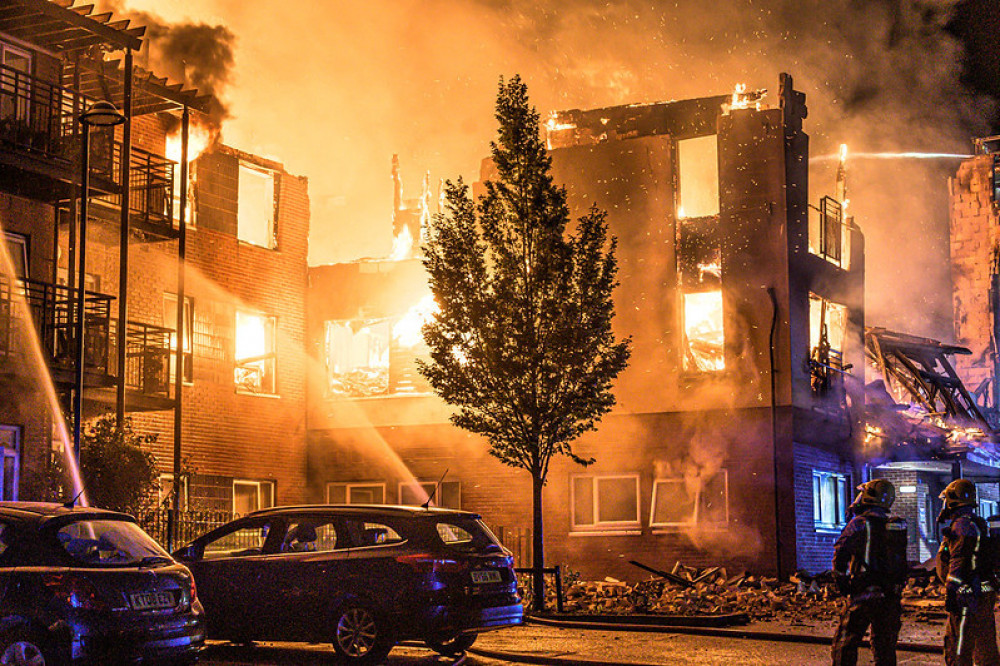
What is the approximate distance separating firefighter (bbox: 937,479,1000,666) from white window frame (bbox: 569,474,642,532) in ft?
44.2

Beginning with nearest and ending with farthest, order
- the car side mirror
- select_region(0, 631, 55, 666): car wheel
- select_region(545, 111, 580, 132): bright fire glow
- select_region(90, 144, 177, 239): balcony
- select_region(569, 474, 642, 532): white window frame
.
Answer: select_region(0, 631, 55, 666): car wheel
the car side mirror
select_region(90, 144, 177, 239): balcony
select_region(569, 474, 642, 532): white window frame
select_region(545, 111, 580, 132): bright fire glow

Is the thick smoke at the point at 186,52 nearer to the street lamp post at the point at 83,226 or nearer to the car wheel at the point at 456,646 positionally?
the street lamp post at the point at 83,226

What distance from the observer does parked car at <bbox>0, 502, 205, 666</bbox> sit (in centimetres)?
929

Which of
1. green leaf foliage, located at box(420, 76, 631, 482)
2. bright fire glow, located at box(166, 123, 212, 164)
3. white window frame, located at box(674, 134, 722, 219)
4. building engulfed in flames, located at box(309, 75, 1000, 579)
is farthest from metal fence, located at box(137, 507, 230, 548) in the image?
white window frame, located at box(674, 134, 722, 219)

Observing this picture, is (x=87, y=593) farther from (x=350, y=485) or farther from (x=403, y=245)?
(x=403, y=245)

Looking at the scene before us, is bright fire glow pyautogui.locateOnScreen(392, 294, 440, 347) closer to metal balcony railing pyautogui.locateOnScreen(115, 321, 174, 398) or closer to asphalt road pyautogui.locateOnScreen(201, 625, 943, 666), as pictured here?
metal balcony railing pyautogui.locateOnScreen(115, 321, 174, 398)

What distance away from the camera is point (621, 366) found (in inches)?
762

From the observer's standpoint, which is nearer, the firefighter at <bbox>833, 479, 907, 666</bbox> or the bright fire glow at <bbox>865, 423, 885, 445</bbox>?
the firefighter at <bbox>833, 479, 907, 666</bbox>

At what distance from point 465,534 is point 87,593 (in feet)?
14.8

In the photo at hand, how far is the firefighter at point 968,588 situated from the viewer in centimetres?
1047

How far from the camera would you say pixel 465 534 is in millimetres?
13055

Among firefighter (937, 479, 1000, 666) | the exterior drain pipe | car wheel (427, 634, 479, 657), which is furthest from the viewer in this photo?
the exterior drain pipe

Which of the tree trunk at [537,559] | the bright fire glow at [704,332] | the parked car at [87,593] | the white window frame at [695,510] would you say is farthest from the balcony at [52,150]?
the white window frame at [695,510]

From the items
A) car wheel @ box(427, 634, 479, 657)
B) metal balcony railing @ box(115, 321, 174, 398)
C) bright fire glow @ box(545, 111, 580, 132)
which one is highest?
bright fire glow @ box(545, 111, 580, 132)
